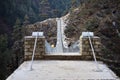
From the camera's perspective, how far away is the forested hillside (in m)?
22.0

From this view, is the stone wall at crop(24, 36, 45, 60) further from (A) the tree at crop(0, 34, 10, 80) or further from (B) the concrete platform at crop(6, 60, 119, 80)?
(A) the tree at crop(0, 34, 10, 80)

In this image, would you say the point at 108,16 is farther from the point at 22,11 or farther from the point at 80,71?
the point at 22,11

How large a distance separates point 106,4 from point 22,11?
85.6ft

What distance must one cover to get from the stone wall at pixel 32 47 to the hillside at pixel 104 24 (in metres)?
6.81

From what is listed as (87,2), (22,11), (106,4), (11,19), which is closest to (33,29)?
(87,2)

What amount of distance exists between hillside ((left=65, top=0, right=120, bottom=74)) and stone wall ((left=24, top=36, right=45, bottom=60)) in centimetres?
681

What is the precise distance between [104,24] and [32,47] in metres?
11.7

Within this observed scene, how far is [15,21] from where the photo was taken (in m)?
39.8

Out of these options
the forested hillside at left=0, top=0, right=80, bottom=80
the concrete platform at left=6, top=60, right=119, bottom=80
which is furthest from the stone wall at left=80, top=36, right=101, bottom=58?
the forested hillside at left=0, top=0, right=80, bottom=80

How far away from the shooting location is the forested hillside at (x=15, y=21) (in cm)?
2198

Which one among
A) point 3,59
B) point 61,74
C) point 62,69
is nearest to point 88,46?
point 62,69

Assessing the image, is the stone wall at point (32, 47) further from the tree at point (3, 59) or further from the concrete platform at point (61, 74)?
the tree at point (3, 59)

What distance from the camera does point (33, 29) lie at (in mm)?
25172

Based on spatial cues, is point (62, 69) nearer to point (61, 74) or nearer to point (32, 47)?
Result: point (61, 74)
